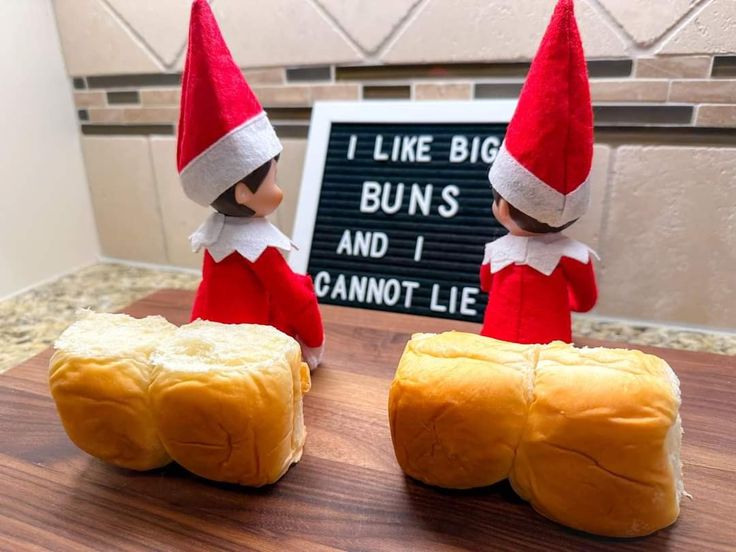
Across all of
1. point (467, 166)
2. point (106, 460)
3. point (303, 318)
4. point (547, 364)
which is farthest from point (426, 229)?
point (106, 460)

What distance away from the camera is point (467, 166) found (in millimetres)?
891

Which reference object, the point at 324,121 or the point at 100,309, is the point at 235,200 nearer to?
the point at 324,121

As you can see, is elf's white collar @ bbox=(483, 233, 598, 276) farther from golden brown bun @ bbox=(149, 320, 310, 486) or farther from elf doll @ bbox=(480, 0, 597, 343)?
golden brown bun @ bbox=(149, 320, 310, 486)

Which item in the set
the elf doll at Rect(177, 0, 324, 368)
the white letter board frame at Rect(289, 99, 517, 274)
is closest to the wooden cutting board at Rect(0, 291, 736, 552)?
the elf doll at Rect(177, 0, 324, 368)

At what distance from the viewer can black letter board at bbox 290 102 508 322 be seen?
880 millimetres

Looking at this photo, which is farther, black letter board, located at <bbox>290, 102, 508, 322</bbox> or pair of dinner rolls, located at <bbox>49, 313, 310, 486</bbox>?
black letter board, located at <bbox>290, 102, 508, 322</bbox>

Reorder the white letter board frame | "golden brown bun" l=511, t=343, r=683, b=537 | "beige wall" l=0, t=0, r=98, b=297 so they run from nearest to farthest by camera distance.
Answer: "golden brown bun" l=511, t=343, r=683, b=537 → the white letter board frame → "beige wall" l=0, t=0, r=98, b=297

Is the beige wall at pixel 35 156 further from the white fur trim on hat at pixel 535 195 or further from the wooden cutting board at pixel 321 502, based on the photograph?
the white fur trim on hat at pixel 535 195

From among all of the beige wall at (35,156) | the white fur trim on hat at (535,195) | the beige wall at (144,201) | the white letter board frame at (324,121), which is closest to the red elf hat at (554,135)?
the white fur trim on hat at (535,195)

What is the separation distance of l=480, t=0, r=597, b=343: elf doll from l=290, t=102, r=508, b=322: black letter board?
7.5 inches

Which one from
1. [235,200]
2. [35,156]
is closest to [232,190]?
[235,200]

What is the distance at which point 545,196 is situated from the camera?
0.57m

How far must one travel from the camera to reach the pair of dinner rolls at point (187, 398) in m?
0.51

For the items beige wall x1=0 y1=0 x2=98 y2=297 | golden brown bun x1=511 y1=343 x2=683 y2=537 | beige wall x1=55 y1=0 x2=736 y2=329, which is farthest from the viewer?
beige wall x1=0 y1=0 x2=98 y2=297
